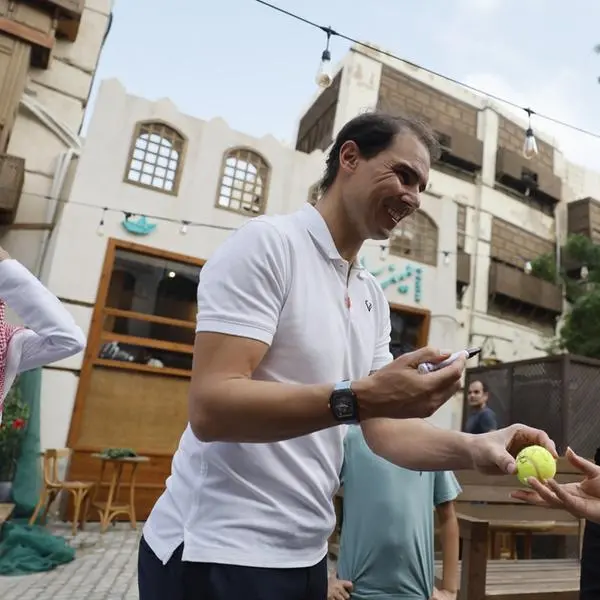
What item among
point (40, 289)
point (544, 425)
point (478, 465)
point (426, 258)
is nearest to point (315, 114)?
point (426, 258)

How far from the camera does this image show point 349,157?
1.52m

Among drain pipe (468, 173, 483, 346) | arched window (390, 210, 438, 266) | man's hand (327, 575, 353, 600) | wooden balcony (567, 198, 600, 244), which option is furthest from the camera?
wooden balcony (567, 198, 600, 244)

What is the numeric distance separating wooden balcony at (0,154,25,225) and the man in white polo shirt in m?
8.41

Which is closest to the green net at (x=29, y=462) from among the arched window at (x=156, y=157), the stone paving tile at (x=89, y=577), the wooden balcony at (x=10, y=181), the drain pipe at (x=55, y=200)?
the stone paving tile at (x=89, y=577)

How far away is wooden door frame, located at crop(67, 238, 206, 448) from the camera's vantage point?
8023 mm

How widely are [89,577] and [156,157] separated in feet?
23.5

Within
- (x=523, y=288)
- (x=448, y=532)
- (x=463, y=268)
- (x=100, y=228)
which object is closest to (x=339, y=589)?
(x=448, y=532)

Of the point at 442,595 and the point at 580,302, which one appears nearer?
the point at 442,595

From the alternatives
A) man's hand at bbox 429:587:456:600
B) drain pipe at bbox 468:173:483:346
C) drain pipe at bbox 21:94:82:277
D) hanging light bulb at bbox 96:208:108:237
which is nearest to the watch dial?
man's hand at bbox 429:587:456:600

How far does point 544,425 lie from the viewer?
7.75 meters

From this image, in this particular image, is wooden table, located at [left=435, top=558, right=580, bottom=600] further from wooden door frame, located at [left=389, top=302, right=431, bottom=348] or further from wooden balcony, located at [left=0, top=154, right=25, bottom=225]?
wooden balcony, located at [left=0, top=154, right=25, bottom=225]

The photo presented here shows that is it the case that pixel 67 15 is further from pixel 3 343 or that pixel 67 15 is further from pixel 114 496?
pixel 3 343

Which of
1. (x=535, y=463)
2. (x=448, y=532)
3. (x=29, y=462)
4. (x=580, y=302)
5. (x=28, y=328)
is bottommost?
(x=29, y=462)

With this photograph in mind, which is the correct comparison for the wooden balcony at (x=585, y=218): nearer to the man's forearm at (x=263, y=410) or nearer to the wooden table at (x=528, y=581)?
the wooden table at (x=528, y=581)
